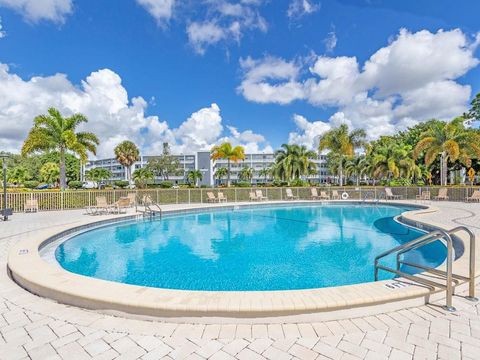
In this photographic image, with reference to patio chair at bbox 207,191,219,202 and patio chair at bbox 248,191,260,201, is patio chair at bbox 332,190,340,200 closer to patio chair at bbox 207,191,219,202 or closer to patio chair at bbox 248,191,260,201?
patio chair at bbox 248,191,260,201

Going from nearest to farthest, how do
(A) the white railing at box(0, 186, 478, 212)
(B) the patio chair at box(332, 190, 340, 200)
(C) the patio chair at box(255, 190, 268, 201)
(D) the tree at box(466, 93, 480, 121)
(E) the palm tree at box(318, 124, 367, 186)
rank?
(A) the white railing at box(0, 186, 478, 212), (C) the patio chair at box(255, 190, 268, 201), (B) the patio chair at box(332, 190, 340, 200), (E) the palm tree at box(318, 124, 367, 186), (D) the tree at box(466, 93, 480, 121)

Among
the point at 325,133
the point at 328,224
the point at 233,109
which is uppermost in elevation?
the point at 233,109

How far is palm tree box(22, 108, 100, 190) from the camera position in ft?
52.0

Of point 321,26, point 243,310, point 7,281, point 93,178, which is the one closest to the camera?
point 243,310

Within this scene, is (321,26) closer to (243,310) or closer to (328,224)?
(328,224)

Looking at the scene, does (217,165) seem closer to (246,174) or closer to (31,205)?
(246,174)

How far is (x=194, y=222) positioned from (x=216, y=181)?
219 ft

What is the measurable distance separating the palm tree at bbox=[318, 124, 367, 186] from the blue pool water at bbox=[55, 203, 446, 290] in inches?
752

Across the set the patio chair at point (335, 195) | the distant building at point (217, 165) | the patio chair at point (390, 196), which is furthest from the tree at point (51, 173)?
the patio chair at point (390, 196)

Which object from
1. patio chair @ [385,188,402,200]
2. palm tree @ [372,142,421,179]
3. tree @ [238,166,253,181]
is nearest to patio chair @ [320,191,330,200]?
patio chair @ [385,188,402,200]

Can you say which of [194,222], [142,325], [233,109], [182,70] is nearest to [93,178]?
[233,109]

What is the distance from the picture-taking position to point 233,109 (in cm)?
2991

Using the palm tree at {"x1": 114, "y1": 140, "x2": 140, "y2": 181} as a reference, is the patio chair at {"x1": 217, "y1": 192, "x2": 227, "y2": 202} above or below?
below

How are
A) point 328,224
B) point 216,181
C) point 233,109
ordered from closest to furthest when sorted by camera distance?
point 328,224, point 233,109, point 216,181
